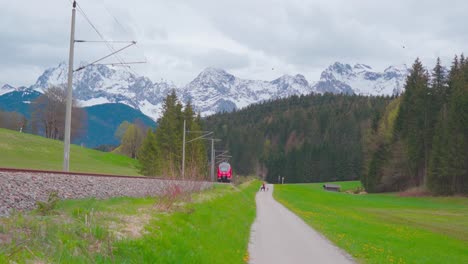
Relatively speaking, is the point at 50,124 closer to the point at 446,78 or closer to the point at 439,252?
the point at 446,78

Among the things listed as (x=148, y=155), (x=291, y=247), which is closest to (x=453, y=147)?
(x=148, y=155)

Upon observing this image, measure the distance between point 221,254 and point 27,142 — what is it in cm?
7168

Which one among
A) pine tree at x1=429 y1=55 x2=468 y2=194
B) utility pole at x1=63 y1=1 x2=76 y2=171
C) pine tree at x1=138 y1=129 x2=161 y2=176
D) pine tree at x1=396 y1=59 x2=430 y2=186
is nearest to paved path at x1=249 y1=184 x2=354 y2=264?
utility pole at x1=63 y1=1 x2=76 y2=171

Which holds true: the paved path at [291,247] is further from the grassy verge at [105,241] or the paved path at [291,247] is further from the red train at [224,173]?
the red train at [224,173]

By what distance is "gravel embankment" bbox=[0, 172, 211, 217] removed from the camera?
14.7 m

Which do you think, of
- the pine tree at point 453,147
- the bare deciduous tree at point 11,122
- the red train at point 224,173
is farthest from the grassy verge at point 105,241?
the bare deciduous tree at point 11,122

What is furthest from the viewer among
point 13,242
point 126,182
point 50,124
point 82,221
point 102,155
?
point 50,124

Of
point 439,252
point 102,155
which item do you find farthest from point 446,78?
point 439,252

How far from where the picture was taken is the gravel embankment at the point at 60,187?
48.3ft

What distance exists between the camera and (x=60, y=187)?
1878 centimetres

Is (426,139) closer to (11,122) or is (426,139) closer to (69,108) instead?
(69,108)

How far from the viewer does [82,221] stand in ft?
33.7

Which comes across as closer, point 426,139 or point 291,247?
point 291,247

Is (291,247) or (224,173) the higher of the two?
(224,173)
